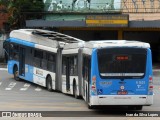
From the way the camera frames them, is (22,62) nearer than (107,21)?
Yes

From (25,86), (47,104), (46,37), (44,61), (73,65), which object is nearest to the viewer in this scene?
(47,104)

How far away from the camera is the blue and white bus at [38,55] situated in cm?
2886

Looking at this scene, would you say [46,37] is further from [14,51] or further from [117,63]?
[117,63]

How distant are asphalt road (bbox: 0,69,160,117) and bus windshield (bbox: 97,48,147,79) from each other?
1.49 metres

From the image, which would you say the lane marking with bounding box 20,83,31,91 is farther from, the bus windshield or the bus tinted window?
the bus windshield

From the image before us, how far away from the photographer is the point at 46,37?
30.6m

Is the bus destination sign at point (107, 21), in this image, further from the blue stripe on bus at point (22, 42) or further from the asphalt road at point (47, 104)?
the asphalt road at point (47, 104)

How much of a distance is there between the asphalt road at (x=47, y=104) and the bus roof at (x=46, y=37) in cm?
269

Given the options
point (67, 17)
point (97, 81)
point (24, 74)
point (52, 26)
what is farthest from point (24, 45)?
point (67, 17)

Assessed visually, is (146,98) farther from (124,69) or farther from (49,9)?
(49,9)

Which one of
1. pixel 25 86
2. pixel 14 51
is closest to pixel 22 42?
pixel 14 51

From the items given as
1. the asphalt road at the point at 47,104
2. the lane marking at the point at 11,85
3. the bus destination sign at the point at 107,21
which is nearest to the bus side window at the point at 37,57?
the asphalt road at the point at 47,104

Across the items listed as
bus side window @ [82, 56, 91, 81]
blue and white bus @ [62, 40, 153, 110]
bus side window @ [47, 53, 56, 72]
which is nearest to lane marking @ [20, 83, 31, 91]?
bus side window @ [47, 53, 56, 72]

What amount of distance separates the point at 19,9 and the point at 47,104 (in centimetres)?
3695
